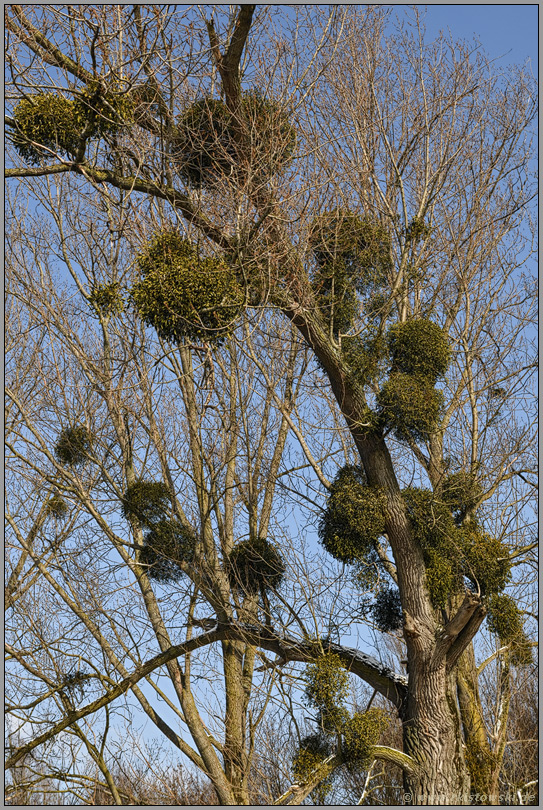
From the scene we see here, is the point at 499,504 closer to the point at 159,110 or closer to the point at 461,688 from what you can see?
the point at 461,688


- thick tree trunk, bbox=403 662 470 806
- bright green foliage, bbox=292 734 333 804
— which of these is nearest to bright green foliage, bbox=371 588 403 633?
thick tree trunk, bbox=403 662 470 806

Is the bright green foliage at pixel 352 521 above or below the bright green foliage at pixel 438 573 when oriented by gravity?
above

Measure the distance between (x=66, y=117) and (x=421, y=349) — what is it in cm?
375

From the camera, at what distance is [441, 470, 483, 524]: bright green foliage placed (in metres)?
7.91

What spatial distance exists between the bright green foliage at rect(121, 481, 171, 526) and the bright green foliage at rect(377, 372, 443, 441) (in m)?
2.48

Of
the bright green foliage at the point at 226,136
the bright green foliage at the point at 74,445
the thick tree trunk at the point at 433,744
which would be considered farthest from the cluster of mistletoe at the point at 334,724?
the bright green foliage at the point at 226,136

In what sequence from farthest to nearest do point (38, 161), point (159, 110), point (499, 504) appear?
point (499, 504)
point (159, 110)
point (38, 161)

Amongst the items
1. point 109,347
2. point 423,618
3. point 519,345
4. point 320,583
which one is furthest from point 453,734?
point 109,347

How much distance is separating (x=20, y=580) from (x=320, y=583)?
467 cm

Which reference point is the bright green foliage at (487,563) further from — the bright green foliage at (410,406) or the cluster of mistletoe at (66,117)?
the cluster of mistletoe at (66,117)

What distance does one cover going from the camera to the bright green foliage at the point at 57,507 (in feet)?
32.6

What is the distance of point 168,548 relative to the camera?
8008mm

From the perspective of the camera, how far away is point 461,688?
8.71 metres

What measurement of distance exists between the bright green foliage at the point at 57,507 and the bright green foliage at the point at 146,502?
Answer: 206 cm
